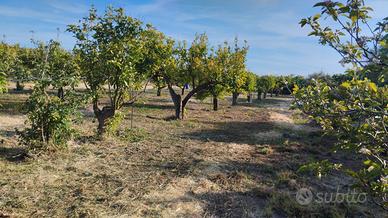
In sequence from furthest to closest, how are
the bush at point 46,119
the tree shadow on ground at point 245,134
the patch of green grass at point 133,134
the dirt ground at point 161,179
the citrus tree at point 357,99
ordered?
the tree shadow on ground at point 245,134, the patch of green grass at point 133,134, the bush at point 46,119, the dirt ground at point 161,179, the citrus tree at point 357,99

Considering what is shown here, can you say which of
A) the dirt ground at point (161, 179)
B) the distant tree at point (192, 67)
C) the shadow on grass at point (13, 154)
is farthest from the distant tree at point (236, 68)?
the shadow on grass at point (13, 154)

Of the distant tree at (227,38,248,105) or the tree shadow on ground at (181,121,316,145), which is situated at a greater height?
the distant tree at (227,38,248,105)

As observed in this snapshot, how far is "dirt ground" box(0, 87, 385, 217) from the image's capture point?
6.07 meters

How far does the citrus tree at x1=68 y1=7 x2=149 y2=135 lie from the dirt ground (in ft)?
5.69

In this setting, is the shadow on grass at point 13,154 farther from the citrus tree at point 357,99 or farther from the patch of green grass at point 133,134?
the citrus tree at point 357,99

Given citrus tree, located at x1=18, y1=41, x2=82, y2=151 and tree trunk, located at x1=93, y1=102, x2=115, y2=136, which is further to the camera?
tree trunk, located at x1=93, y1=102, x2=115, y2=136

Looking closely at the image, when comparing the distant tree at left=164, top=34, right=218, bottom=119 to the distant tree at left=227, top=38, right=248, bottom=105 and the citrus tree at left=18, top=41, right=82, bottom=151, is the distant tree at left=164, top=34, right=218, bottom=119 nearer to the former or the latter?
the distant tree at left=227, top=38, right=248, bottom=105

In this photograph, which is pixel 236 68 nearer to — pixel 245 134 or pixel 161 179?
pixel 245 134

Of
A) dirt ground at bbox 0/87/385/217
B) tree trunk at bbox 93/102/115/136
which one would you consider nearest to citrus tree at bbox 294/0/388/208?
dirt ground at bbox 0/87/385/217

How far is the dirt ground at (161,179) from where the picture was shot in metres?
6.07

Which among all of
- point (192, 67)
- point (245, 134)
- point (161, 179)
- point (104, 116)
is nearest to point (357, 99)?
point (161, 179)

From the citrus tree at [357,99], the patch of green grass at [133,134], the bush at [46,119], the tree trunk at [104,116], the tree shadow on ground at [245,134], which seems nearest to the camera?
the citrus tree at [357,99]

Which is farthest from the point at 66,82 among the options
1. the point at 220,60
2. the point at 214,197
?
the point at 220,60

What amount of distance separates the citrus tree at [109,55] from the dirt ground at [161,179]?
1.73 metres
